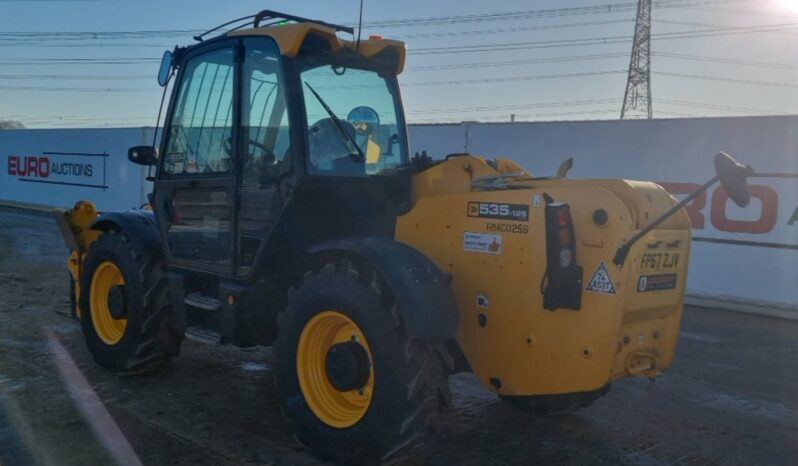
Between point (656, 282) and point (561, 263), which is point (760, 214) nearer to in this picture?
point (656, 282)

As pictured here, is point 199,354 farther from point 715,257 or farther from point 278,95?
point 715,257

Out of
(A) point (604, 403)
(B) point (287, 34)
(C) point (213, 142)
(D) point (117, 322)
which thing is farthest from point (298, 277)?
(A) point (604, 403)

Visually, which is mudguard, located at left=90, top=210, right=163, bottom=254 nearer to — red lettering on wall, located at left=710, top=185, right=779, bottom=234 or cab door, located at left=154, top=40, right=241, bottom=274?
cab door, located at left=154, top=40, right=241, bottom=274

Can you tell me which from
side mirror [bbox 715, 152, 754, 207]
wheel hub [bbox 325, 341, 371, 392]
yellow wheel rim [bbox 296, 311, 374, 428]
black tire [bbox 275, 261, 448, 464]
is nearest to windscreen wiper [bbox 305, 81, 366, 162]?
black tire [bbox 275, 261, 448, 464]

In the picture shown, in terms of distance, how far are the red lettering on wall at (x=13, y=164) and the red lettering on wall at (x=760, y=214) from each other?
20.2m

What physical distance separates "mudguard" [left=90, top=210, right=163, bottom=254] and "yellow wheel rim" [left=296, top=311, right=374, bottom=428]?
6.38 ft

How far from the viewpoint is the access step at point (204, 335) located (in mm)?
4910

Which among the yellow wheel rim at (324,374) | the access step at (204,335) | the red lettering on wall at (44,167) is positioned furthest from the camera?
the red lettering on wall at (44,167)

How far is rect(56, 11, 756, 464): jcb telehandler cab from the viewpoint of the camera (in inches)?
149

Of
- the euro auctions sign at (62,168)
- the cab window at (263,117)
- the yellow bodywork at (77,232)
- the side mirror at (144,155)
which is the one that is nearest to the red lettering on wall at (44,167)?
the euro auctions sign at (62,168)

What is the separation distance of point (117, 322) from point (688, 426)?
434 cm

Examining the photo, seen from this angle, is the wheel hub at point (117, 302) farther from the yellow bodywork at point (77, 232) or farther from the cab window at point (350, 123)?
the cab window at point (350, 123)

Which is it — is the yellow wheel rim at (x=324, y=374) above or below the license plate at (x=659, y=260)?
below

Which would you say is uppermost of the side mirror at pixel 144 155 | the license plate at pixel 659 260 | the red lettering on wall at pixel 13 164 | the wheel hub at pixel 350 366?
the side mirror at pixel 144 155
